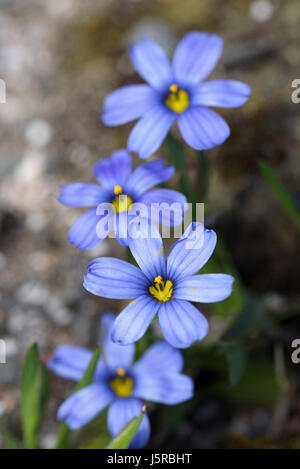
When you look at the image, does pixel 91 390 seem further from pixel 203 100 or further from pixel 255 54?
pixel 255 54

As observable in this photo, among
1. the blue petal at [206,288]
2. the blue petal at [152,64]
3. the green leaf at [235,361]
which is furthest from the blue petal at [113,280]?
the blue petal at [152,64]

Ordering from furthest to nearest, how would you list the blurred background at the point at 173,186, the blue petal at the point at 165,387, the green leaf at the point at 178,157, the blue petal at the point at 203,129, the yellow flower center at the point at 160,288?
the blurred background at the point at 173,186
the green leaf at the point at 178,157
the blue petal at the point at 165,387
the blue petal at the point at 203,129
the yellow flower center at the point at 160,288

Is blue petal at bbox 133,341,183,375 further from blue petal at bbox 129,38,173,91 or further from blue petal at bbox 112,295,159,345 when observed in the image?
blue petal at bbox 129,38,173,91

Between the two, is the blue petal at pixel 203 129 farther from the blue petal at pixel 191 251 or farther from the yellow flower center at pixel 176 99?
the blue petal at pixel 191 251

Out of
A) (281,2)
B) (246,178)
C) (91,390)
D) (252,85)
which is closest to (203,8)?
(281,2)

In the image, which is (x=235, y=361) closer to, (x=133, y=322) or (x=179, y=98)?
(x=133, y=322)

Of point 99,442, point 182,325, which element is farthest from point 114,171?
point 99,442

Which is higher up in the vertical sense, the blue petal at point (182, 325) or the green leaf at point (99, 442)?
the blue petal at point (182, 325)
